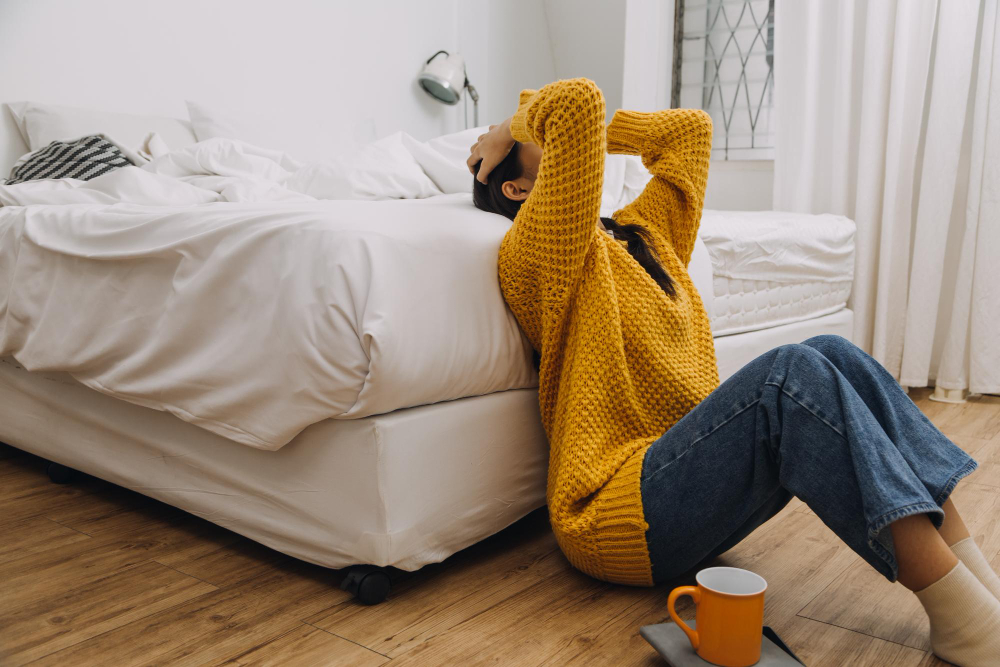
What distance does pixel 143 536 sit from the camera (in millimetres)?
1346

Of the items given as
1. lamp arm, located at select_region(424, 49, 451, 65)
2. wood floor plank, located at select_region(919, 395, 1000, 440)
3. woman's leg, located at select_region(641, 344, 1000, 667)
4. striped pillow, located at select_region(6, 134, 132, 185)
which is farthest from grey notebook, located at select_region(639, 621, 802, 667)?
lamp arm, located at select_region(424, 49, 451, 65)

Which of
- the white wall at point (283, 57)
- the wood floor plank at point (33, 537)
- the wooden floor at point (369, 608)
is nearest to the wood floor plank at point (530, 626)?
the wooden floor at point (369, 608)

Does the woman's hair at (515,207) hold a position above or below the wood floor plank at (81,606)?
above

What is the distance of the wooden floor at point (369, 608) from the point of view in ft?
3.17

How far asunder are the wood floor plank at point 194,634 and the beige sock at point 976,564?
726 millimetres

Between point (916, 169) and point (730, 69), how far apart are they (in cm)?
100

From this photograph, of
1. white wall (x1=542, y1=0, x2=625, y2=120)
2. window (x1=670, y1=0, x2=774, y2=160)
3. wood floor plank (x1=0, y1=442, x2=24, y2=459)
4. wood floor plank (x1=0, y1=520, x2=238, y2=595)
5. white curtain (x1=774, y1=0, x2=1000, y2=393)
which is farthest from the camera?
white wall (x1=542, y1=0, x2=625, y2=120)

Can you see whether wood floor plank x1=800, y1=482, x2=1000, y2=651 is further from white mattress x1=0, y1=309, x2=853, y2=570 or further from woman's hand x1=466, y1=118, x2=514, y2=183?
woman's hand x1=466, y1=118, x2=514, y2=183

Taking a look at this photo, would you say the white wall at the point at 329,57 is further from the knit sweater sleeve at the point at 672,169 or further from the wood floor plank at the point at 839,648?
the wood floor plank at the point at 839,648

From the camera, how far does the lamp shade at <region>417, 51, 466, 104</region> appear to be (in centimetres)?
300

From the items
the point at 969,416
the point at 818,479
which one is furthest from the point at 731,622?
the point at 969,416

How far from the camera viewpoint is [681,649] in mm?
912

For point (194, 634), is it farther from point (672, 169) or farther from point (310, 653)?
point (672, 169)

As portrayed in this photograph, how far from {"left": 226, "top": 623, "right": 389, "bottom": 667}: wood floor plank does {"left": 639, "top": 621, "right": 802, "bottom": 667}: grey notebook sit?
308mm
